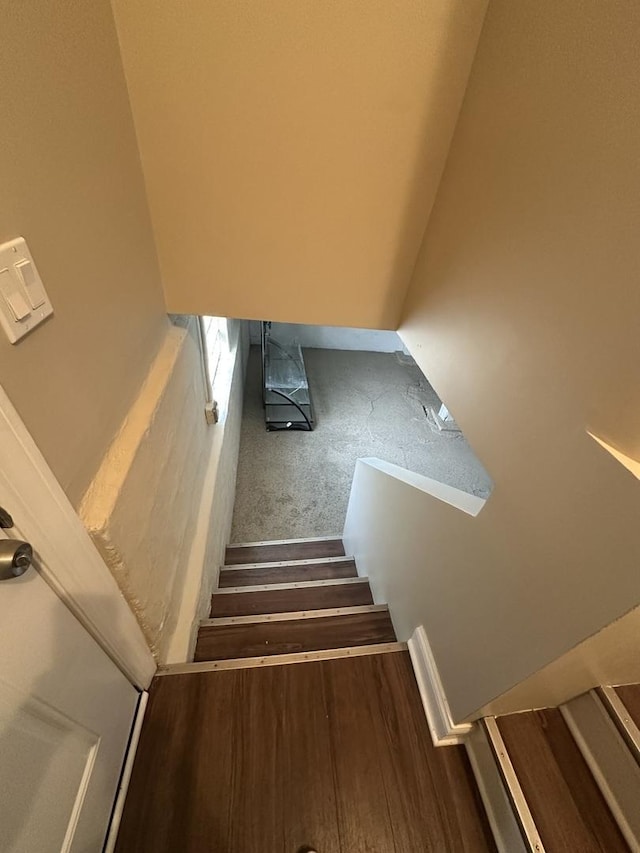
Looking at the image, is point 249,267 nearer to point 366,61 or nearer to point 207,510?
point 366,61

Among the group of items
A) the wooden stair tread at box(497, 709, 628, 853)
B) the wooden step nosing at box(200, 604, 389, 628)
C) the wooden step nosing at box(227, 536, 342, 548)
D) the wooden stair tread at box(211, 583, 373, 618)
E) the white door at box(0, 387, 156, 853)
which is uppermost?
the wooden step nosing at box(227, 536, 342, 548)

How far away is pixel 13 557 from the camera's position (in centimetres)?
52

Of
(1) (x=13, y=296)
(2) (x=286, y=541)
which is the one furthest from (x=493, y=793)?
(2) (x=286, y=541)

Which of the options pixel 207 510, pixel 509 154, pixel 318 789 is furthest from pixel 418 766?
pixel 509 154

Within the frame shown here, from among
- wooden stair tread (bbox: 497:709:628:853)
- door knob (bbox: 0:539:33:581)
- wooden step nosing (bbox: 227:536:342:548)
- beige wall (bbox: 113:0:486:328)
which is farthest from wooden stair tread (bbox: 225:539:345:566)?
door knob (bbox: 0:539:33:581)

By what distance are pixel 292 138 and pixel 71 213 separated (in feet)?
2.14

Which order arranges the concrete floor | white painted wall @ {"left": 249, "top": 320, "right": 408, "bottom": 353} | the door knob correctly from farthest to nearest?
white painted wall @ {"left": 249, "top": 320, "right": 408, "bottom": 353} → the concrete floor → the door knob

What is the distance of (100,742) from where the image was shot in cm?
86

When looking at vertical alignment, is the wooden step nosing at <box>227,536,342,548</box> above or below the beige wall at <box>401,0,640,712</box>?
above

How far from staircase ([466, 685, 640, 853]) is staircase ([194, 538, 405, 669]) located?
1.52 feet

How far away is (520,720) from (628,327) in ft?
3.58

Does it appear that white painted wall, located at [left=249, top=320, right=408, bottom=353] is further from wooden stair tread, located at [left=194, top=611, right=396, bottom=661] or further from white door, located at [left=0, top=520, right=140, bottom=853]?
white door, located at [left=0, top=520, right=140, bottom=853]

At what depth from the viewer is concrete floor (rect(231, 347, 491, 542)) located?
3012mm

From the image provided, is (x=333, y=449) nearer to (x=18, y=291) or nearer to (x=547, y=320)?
(x=547, y=320)
